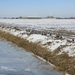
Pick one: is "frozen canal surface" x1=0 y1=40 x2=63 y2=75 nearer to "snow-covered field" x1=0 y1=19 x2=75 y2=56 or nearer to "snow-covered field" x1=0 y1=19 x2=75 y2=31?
"snow-covered field" x1=0 y1=19 x2=75 y2=56

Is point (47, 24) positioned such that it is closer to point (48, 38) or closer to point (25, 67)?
point (48, 38)

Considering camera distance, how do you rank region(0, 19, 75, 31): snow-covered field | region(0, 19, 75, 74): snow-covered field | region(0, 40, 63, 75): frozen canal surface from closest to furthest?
1. region(0, 40, 63, 75): frozen canal surface
2. region(0, 19, 75, 74): snow-covered field
3. region(0, 19, 75, 31): snow-covered field

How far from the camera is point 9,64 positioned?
1245cm

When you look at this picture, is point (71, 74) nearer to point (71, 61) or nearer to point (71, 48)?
point (71, 61)

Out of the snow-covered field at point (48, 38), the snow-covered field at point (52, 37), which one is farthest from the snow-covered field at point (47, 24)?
the snow-covered field at point (52, 37)

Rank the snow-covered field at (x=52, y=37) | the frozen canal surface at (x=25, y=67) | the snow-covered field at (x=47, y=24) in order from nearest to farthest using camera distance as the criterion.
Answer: the frozen canal surface at (x=25, y=67) < the snow-covered field at (x=52, y=37) < the snow-covered field at (x=47, y=24)

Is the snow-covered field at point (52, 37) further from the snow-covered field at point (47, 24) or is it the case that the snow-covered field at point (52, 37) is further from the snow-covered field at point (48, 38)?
the snow-covered field at point (47, 24)

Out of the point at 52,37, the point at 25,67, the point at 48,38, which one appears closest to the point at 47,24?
the point at 52,37

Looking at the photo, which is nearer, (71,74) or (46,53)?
(71,74)

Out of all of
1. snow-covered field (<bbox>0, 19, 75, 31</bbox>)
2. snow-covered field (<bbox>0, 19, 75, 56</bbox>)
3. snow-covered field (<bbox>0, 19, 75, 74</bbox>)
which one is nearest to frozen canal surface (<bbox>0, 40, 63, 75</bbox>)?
snow-covered field (<bbox>0, 19, 75, 74</bbox>)

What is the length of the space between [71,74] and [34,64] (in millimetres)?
3036

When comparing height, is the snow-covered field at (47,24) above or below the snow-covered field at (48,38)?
below

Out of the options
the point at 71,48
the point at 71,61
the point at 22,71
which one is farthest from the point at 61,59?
the point at 22,71

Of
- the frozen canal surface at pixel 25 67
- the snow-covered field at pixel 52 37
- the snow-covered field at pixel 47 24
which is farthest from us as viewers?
the snow-covered field at pixel 47 24
